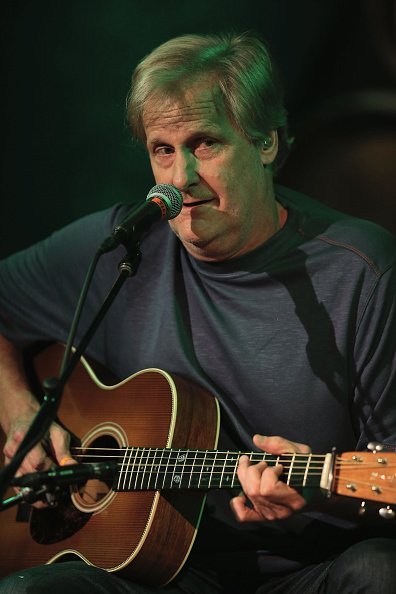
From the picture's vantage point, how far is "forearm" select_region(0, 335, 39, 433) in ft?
8.86

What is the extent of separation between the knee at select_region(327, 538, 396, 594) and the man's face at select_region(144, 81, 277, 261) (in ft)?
3.16

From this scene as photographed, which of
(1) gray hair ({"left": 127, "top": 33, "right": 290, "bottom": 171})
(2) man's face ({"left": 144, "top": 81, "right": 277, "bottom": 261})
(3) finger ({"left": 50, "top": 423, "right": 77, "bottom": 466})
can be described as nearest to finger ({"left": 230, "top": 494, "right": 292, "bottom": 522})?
(3) finger ({"left": 50, "top": 423, "right": 77, "bottom": 466})

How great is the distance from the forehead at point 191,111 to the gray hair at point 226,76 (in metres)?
0.02

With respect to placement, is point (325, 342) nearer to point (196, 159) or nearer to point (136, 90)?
point (196, 159)

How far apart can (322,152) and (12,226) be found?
1.31m

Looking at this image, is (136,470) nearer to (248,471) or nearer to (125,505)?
(125,505)

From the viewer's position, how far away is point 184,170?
2.34 m

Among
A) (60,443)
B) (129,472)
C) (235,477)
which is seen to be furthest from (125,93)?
(235,477)

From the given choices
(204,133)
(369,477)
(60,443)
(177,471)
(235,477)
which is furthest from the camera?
(60,443)

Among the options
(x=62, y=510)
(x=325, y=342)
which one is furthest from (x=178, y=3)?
(x=62, y=510)

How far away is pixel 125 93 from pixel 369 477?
1828 millimetres

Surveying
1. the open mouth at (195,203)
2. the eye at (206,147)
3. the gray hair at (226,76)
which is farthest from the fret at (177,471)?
the gray hair at (226,76)

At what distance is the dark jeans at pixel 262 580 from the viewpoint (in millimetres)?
1857

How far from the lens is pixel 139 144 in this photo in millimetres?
2691
